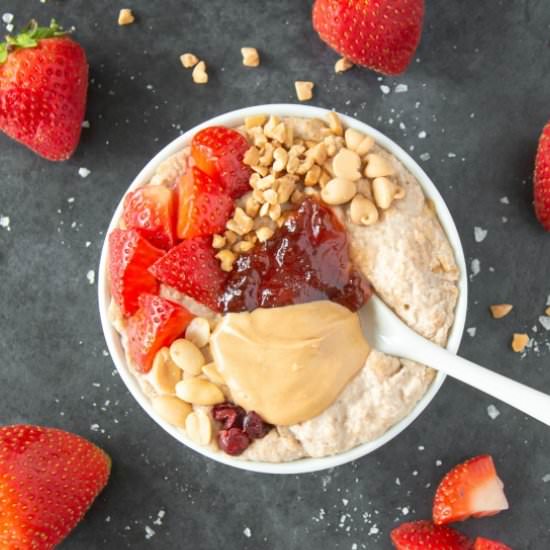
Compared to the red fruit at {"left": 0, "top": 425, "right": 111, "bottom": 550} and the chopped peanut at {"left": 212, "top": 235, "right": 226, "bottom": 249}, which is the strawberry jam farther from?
the red fruit at {"left": 0, "top": 425, "right": 111, "bottom": 550}

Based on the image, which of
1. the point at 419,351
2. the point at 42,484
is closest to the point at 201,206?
the point at 419,351

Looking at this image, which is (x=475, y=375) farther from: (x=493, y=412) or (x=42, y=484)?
(x=42, y=484)

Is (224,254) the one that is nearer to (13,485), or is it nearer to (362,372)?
(362,372)

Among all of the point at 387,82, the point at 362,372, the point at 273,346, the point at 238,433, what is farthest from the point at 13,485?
the point at 387,82

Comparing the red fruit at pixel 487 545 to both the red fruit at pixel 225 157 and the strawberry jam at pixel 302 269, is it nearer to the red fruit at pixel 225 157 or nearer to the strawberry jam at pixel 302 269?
the strawberry jam at pixel 302 269

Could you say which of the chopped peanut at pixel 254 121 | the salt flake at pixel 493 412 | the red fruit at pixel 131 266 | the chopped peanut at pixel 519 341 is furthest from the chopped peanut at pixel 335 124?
the salt flake at pixel 493 412

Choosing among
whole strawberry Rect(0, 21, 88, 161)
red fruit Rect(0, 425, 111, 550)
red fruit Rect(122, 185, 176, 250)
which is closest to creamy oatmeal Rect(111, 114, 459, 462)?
red fruit Rect(122, 185, 176, 250)
